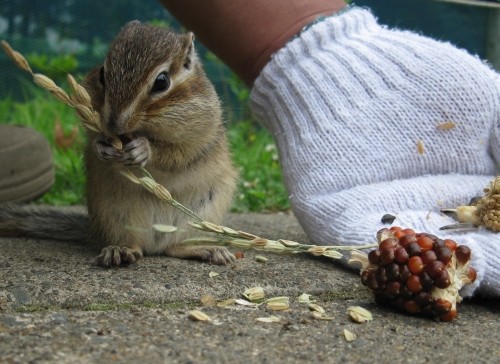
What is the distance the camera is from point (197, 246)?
2.24 metres

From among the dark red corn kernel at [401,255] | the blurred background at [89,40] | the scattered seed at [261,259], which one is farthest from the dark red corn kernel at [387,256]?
the blurred background at [89,40]

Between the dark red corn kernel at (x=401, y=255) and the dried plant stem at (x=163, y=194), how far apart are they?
0.16 m

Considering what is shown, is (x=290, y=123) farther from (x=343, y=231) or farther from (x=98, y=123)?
(x=98, y=123)

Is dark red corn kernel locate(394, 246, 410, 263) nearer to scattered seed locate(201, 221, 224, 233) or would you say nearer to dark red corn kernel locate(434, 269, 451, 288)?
dark red corn kernel locate(434, 269, 451, 288)

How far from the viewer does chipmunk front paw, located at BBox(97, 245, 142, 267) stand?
1.99m

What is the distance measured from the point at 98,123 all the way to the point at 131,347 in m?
0.68

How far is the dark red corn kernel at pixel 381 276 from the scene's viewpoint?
1681mm

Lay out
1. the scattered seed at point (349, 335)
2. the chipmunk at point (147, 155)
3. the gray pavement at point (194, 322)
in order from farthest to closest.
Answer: the chipmunk at point (147, 155) → the scattered seed at point (349, 335) → the gray pavement at point (194, 322)

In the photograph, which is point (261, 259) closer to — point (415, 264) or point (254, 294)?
point (254, 294)

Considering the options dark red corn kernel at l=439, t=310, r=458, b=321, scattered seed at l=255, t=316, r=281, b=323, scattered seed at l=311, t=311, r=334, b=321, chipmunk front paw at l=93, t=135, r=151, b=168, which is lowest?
scattered seed at l=255, t=316, r=281, b=323

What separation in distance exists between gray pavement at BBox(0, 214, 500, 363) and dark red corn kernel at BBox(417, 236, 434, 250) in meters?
0.16

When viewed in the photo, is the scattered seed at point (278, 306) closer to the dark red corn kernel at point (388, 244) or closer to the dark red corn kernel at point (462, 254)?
the dark red corn kernel at point (388, 244)

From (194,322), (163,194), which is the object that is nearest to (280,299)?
(194,322)

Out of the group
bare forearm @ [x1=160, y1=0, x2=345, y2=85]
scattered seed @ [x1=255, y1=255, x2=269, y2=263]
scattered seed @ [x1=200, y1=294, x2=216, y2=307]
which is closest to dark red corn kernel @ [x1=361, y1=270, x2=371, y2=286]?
scattered seed @ [x1=200, y1=294, x2=216, y2=307]
